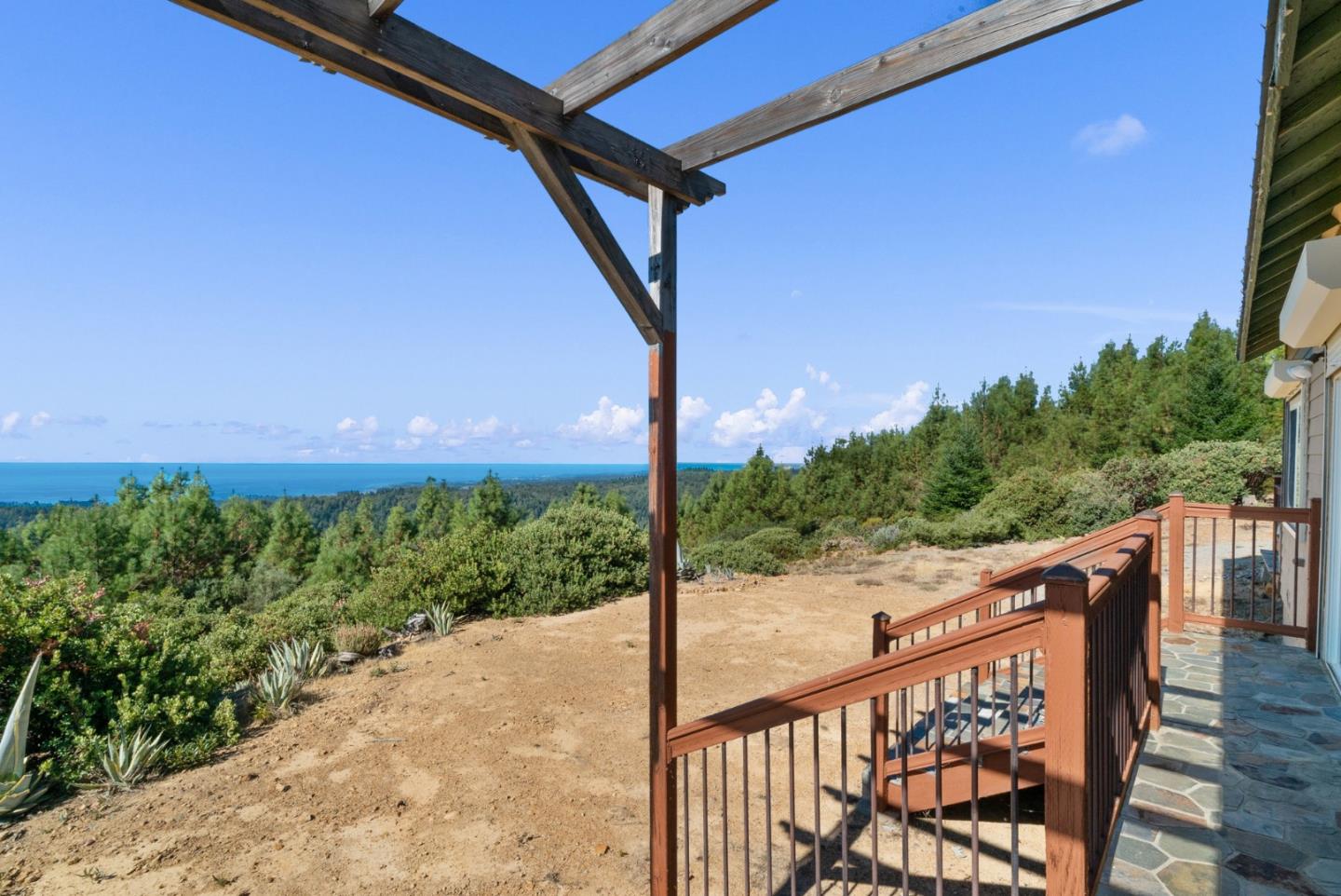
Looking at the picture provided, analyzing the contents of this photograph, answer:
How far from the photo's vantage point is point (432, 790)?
4105 millimetres

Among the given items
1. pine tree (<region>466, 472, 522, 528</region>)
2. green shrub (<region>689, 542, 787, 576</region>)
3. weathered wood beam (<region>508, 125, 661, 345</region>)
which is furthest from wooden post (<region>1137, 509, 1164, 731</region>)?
pine tree (<region>466, 472, 522, 528</region>)

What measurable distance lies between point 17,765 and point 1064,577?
18.3 ft

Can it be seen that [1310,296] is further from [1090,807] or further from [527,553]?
[527,553]

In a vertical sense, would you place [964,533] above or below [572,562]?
below

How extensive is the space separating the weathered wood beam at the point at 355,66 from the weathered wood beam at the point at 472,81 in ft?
0.14

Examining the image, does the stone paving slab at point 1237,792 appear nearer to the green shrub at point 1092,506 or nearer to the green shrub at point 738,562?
the green shrub at point 738,562

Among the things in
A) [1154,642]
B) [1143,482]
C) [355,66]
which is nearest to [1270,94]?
[1154,642]

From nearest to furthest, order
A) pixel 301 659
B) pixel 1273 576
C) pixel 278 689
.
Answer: pixel 278 689, pixel 1273 576, pixel 301 659

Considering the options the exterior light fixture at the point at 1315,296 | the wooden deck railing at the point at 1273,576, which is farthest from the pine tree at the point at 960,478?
the exterior light fixture at the point at 1315,296

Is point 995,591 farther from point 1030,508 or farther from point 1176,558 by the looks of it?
point 1030,508

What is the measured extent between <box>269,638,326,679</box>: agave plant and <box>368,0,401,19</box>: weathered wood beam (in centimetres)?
570

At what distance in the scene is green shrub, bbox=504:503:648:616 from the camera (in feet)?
29.5

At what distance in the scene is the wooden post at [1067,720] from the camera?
1593 mm

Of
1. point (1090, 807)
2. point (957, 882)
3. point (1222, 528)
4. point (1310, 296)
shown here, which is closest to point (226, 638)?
point (957, 882)
